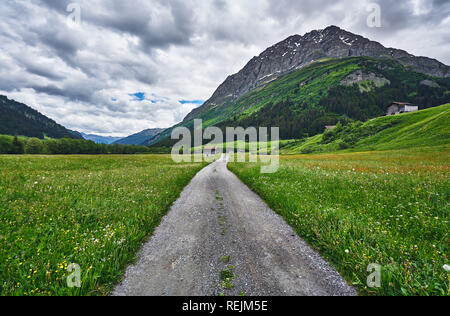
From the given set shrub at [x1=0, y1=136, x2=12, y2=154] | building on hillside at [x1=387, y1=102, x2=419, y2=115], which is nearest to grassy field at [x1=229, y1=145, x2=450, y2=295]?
shrub at [x1=0, y1=136, x2=12, y2=154]

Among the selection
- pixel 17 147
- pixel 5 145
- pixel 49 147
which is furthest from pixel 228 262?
pixel 5 145

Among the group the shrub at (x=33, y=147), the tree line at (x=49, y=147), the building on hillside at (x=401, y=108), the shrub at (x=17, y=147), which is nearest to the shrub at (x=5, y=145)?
the tree line at (x=49, y=147)

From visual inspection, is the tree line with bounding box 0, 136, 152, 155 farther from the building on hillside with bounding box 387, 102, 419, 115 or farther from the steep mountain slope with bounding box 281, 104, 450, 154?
the building on hillside with bounding box 387, 102, 419, 115

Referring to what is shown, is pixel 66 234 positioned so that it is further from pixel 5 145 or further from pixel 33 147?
pixel 5 145

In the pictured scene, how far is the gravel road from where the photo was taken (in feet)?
12.9

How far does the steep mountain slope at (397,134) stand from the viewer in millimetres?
53869

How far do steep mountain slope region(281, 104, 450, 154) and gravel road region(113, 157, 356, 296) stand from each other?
67.2 m

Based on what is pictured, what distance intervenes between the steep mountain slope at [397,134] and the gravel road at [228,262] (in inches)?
2646

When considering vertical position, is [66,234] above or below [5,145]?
below

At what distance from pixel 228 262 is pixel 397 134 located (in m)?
95.0

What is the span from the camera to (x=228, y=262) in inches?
196

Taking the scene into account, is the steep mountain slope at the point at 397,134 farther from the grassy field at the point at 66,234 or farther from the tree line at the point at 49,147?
the tree line at the point at 49,147

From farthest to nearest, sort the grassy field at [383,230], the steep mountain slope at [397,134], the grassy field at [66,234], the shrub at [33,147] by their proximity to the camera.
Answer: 1. the shrub at [33,147]
2. the steep mountain slope at [397,134]
3. the grassy field at [383,230]
4. the grassy field at [66,234]

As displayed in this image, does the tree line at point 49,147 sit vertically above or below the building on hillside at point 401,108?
below
